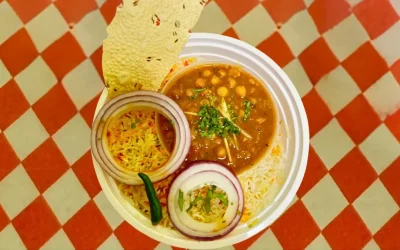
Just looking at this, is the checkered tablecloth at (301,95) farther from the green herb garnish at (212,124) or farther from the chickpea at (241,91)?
the green herb garnish at (212,124)

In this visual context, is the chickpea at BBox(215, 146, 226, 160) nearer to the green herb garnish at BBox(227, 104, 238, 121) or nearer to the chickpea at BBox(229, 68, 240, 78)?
the green herb garnish at BBox(227, 104, 238, 121)

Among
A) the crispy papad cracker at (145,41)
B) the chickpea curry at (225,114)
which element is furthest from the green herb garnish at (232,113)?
the crispy papad cracker at (145,41)

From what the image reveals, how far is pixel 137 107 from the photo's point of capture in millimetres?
1717

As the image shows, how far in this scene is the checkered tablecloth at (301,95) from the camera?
186cm

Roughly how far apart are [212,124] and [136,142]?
26 centimetres

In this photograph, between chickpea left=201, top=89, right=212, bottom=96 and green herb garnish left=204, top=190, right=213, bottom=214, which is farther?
chickpea left=201, top=89, right=212, bottom=96

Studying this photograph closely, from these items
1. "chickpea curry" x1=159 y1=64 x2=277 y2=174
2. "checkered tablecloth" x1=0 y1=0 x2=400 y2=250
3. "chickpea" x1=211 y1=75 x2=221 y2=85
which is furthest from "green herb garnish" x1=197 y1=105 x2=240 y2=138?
"checkered tablecloth" x1=0 y1=0 x2=400 y2=250

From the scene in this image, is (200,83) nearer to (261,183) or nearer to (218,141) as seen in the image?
(218,141)

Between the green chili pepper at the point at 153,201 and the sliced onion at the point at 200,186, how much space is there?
4 centimetres

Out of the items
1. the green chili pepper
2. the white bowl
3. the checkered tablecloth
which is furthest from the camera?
the checkered tablecloth

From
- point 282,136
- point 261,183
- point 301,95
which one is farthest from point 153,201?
point 301,95

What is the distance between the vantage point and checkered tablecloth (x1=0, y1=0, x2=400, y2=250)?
186 cm

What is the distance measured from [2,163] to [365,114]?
1.34 m

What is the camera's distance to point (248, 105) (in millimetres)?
1804
